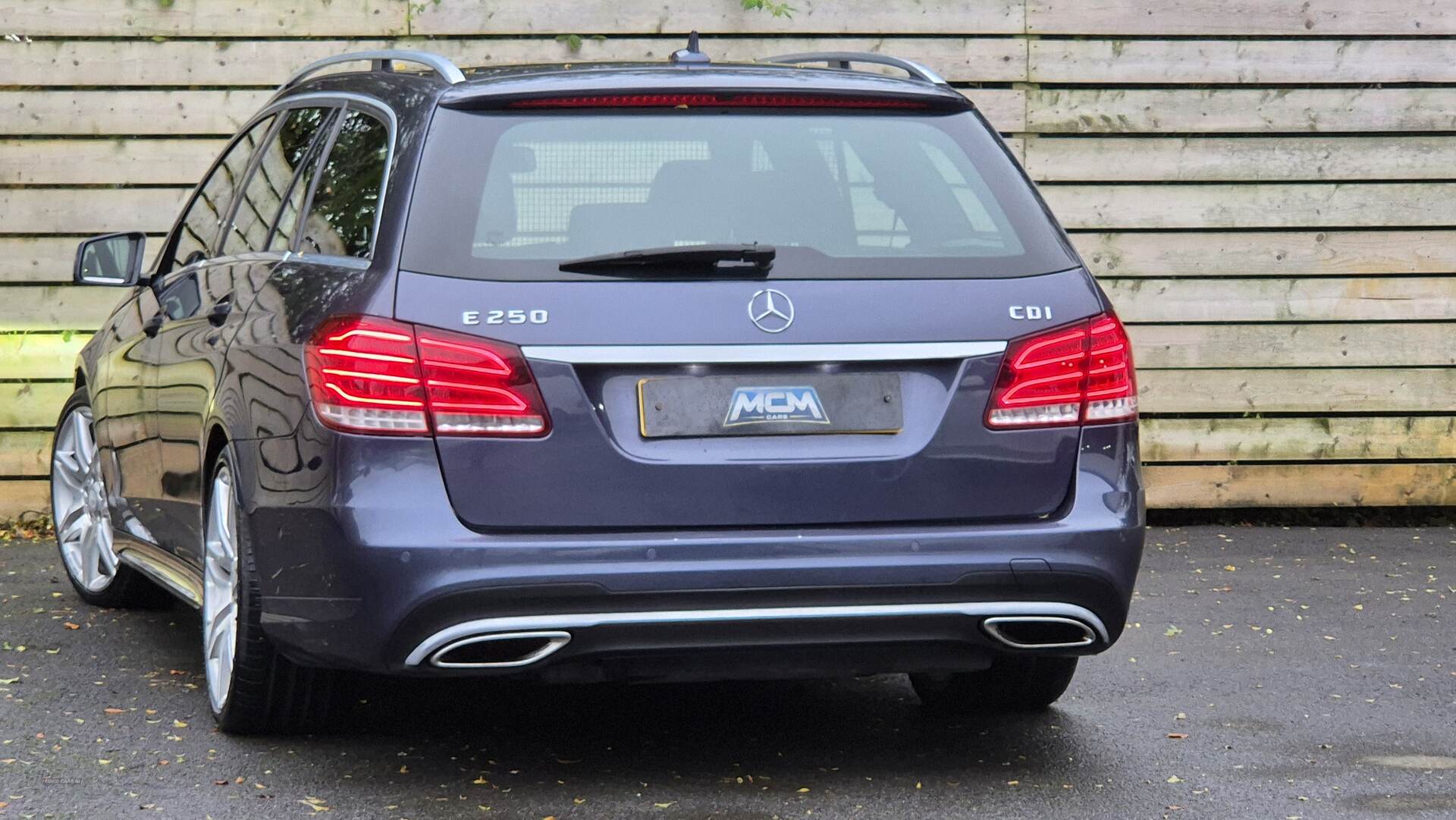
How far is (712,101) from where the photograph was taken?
4.26 m

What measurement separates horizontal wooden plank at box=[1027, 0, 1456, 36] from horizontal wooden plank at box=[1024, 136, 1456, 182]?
0.46 meters

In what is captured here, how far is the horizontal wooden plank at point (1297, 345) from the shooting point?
28.6ft

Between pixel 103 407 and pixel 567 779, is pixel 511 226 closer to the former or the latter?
pixel 567 779

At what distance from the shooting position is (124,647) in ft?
19.8

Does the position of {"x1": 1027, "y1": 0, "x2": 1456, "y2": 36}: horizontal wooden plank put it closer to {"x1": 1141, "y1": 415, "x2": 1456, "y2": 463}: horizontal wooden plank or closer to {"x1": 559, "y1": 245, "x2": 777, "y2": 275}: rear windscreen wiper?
{"x1": 1141, "y1": 415, "x2": 1456, "y2": 463}: horizontal wooden plank

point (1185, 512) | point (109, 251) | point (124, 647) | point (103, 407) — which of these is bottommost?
point (1185, 512)

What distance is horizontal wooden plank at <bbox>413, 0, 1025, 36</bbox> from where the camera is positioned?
8.36 m

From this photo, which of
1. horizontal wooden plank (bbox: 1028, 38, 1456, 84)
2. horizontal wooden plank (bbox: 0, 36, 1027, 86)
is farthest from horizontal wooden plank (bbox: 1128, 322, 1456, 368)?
horizontal wooden plank (bbox: 0, 36, 1027, 86)

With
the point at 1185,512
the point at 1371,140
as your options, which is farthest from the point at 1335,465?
the point at 1371,140

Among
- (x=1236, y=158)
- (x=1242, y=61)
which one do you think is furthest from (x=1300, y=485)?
(x=1242, y=61)

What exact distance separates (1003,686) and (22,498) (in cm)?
503

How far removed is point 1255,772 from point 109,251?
3606mm

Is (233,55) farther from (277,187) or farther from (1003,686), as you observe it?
(1003,686)

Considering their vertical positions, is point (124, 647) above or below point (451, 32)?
below
